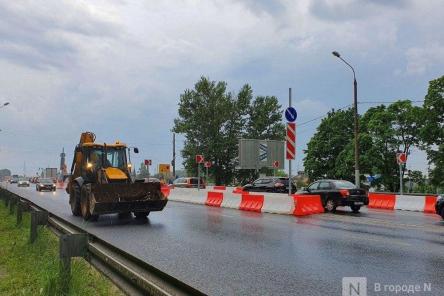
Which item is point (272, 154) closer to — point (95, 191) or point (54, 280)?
point (95, 191)

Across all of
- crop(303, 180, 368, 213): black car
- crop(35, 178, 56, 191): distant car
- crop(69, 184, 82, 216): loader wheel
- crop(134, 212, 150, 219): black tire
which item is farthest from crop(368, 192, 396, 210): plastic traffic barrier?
crop(35, 178, 56, 191): distant car

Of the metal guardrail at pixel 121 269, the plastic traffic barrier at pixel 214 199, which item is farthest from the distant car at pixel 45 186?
the metal guardrail at pixel 121 269

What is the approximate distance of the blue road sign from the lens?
2161cm

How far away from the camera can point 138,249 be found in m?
10.6

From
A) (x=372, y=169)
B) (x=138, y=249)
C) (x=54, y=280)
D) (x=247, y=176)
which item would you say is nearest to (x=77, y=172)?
(x=138, y=249)

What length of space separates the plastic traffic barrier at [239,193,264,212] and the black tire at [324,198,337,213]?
285cm

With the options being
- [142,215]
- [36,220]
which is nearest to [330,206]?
[142,215]

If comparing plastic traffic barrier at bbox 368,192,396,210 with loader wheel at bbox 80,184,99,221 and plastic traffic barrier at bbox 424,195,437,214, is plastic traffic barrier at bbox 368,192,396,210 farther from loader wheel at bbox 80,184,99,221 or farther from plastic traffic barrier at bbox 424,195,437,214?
loader wheel at bbox 80,184,99,221

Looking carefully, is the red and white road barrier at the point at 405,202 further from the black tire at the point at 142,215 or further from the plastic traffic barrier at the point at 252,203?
the black tire at the point at 142,215

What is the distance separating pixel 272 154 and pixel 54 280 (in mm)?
54421

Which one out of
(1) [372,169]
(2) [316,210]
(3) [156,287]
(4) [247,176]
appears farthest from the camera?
(4) [247,176]

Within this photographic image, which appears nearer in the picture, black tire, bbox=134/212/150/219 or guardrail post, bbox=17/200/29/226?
guardrail post, bbox=17/200/29/226

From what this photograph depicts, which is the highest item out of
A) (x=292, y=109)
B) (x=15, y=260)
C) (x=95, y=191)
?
(x=292, y=109)

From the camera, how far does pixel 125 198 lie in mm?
16453
